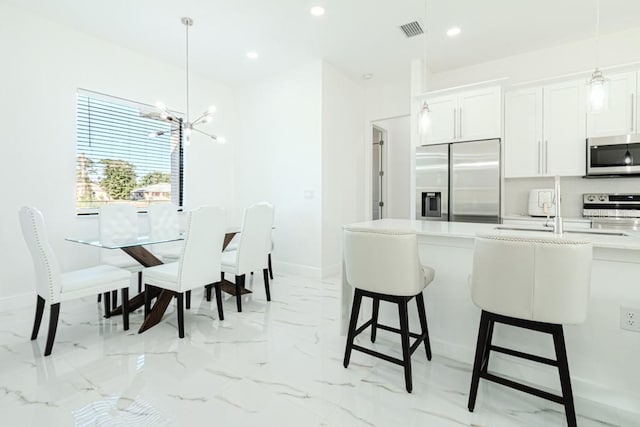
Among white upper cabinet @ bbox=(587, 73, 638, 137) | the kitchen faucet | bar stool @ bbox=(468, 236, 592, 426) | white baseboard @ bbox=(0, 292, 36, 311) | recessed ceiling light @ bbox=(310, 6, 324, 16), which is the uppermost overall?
recessed ceiling light @ bbox=(310, 6, 324, 16)

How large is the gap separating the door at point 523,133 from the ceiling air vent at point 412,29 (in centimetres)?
138

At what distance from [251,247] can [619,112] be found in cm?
409

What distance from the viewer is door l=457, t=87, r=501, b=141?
A: 368 centimetres

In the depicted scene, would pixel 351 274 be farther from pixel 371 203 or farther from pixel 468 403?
pixel 371 203

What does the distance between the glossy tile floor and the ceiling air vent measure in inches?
124

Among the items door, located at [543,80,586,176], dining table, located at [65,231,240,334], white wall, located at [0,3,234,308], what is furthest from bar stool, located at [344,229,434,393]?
white wall, located at [0,3,234,308]

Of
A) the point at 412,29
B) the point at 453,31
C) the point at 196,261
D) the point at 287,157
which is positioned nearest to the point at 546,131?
the point at 453,31

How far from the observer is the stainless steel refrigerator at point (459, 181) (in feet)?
12.1

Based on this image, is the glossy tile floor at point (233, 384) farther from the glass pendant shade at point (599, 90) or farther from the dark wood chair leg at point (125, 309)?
the glass pendant shade at point (599, 90)

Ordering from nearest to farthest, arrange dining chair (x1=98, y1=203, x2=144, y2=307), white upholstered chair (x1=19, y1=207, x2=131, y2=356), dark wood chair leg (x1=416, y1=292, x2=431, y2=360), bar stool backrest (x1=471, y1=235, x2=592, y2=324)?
bar stool backrest (x1=471, y1=235, x2=592, y2=324)
dark wood chair leg (x1=416, y1=292, x2=431, y2=360)
white upholstered chair (x1=19, y1=207, x2=131, y2=356)
dining chair (x1=98, y1=203, x2=144, y2=307)

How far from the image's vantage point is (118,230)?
341 cm

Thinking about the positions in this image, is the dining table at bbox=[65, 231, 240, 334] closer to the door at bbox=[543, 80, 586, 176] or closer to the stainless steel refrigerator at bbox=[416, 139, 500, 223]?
the stainless steel refrigerator at bbox=[416, 139, 500, 223]

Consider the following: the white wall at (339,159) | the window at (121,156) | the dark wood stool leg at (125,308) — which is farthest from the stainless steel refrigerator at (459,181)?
the dark wood stool leg at (125,308)

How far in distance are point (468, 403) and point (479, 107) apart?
330 centimetres
